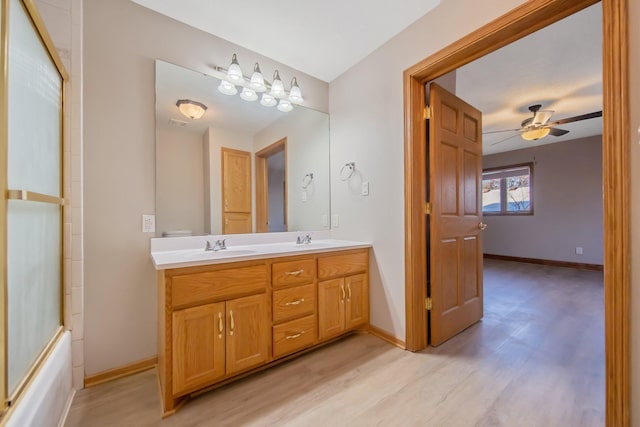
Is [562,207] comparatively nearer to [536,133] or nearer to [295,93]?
[536,133]

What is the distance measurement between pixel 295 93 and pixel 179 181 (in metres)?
1.28

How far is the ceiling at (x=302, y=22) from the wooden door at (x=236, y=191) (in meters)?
0.89

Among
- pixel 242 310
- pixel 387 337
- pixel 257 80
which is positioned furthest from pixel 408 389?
pixel 257 80

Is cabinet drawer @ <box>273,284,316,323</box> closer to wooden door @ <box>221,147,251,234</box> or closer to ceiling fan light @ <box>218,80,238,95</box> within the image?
wooden door @ <box>221,147,251,234</box>

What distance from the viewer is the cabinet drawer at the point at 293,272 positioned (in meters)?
1.62

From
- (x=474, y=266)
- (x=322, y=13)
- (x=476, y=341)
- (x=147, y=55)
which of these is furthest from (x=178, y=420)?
(x=322, y=13)

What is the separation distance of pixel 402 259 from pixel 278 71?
1.97 metres

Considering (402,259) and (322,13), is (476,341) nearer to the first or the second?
(402,259)

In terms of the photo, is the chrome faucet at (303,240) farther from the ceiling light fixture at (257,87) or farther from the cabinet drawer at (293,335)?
the ceiling light fixture at (257,87)

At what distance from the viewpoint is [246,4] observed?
5.46ft

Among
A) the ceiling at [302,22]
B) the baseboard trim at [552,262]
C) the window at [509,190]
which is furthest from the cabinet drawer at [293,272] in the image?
the window at [509,190]

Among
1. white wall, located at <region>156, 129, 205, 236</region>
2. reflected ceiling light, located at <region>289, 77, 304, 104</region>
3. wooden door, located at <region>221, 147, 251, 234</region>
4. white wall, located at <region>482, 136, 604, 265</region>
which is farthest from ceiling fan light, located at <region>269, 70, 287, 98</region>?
white wall, located at <region>482, 136, 604, 265</region>

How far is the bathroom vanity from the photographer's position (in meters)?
1.28

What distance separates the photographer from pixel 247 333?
1.49 m
